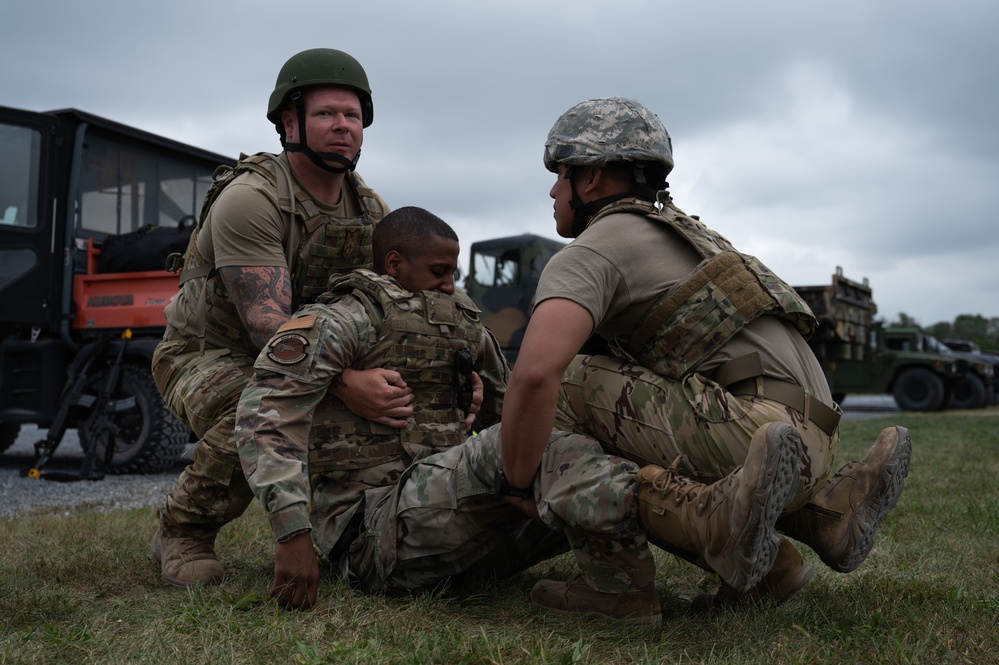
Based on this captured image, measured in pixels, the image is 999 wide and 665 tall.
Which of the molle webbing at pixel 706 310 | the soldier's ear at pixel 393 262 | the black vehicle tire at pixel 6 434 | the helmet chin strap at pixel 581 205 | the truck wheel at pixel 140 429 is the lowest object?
the black vehicle tire at pixel 6 434

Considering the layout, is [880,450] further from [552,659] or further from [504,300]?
[504,300]

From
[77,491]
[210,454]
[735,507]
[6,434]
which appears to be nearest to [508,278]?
[6,434]

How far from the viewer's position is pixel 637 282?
8.33 ft

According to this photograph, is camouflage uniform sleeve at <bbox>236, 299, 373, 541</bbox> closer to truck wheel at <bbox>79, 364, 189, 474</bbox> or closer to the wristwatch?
the wristwatch

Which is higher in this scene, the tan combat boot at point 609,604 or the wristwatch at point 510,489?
the wristwatch at point 510,489

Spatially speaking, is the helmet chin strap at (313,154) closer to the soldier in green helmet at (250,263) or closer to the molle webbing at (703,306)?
the soldier in green helmet at (250,263)

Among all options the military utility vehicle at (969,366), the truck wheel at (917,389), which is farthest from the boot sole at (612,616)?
the military utility vehicle at (969,366)

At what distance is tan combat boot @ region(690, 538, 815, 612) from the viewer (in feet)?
9.12

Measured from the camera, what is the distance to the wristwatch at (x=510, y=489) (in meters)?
2.62

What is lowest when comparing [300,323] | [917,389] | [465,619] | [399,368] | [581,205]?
[917,389]

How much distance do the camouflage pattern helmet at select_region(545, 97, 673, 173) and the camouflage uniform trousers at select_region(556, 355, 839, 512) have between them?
0.57 m

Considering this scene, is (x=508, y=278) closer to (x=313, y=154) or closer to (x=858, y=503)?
(x=313, y=154)

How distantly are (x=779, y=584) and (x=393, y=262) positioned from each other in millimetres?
1479

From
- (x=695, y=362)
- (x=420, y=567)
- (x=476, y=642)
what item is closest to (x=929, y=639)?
(x=695, y=362)
